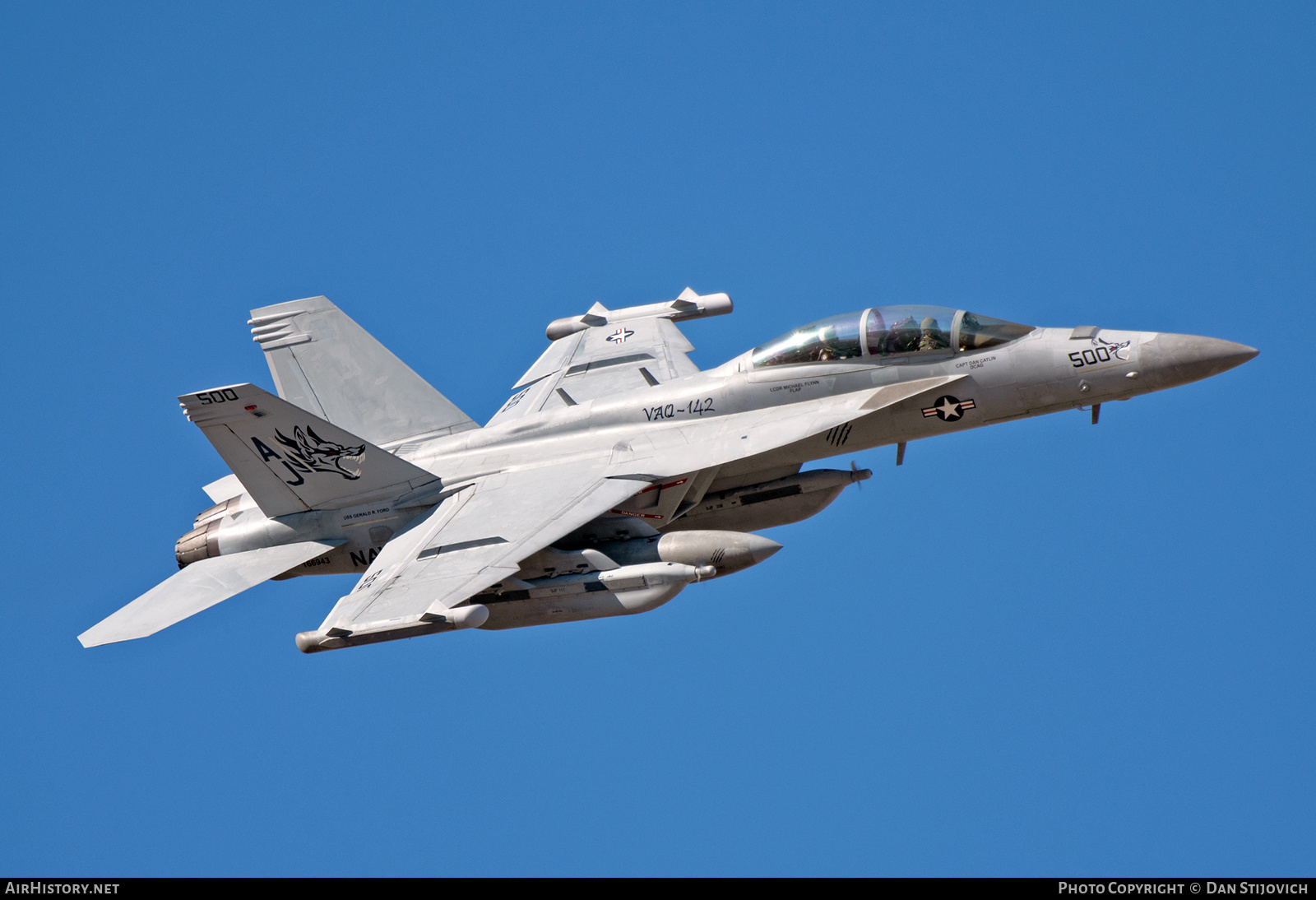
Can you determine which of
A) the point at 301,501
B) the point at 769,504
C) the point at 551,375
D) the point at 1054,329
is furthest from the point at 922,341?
the point at 301,501

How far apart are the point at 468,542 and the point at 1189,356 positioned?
9029 mm

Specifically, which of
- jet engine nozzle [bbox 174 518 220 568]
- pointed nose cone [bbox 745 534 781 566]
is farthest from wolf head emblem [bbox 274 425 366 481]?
pointed nose cone [bbox 745 534 781 566]

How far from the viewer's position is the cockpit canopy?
66.1 ft

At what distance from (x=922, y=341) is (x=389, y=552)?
717 cm

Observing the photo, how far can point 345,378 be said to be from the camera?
23422 mm

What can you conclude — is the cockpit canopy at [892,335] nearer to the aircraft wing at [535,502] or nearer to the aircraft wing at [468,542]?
the aircraft wing at [535,502]

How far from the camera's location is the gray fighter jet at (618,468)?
19.3 m

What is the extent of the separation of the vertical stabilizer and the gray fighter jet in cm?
77

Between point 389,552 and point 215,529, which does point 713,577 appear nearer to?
point 389,552

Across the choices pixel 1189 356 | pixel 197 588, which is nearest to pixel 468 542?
pixel 197 588

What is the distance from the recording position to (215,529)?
21375 millimetres

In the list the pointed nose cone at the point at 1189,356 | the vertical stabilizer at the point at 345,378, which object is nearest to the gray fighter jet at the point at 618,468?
the pointed nose cone at the point at 1189,356

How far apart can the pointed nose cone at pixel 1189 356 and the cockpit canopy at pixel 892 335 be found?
1.57 meters

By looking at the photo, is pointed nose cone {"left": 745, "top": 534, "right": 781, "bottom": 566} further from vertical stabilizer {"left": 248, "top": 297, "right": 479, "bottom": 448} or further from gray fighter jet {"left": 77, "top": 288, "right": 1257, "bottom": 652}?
vertical stabilizer {"left": 248, "top": 297, "right": 479, "bottom": 448}
